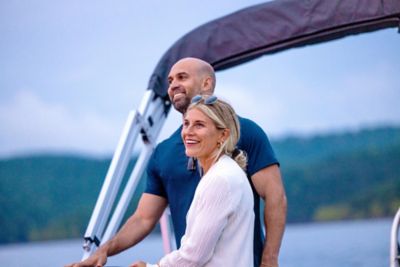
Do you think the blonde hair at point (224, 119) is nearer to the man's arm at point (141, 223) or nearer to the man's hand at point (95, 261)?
the man's hand at point (95, 261)

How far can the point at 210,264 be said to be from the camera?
241cm

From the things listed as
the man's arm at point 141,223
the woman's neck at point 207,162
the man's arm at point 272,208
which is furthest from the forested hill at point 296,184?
the woman's neck at point 207,162

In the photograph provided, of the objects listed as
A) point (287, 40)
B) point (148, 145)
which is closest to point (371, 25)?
point (287, 40)

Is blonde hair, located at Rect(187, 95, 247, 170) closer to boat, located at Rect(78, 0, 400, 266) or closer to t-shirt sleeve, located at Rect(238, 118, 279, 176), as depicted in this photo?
t-shirt sleeve, located at Rect(238, 118, 279, 176)

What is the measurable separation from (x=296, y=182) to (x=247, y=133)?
30.7m

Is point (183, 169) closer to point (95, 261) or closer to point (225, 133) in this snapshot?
point (95, 261)

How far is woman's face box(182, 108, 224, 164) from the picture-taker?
98.2 inches

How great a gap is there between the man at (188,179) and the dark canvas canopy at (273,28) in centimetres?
111

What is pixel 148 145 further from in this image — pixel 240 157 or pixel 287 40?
pixel 240 157

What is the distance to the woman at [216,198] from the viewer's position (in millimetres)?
2375

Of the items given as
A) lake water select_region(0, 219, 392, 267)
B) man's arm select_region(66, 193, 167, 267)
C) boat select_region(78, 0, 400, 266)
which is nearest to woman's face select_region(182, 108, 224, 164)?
man's arm select_region(66, 193, 167, 267)

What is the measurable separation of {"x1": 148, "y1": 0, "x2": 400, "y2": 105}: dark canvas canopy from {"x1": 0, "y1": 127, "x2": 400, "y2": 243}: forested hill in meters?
20.8

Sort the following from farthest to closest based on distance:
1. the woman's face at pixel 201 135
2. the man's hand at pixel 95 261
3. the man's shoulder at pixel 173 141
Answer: the man's shoulder at pixel 173 141 → the man's hand at pixel 95 261 → the woman's face at pixel 201 135

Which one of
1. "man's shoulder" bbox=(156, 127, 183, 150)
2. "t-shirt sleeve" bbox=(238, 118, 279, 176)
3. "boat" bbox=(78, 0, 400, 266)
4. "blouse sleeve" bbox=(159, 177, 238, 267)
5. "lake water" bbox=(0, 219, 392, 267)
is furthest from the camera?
"lake water" bbox=(0, 219, 392, 267)
